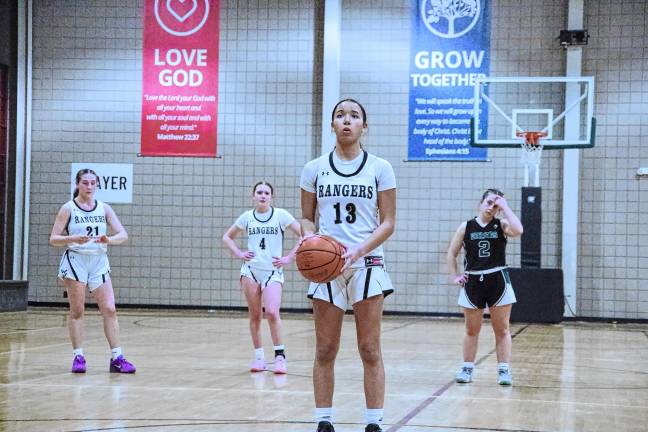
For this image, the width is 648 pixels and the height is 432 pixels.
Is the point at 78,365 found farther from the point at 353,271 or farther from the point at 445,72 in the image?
the point at 445,72

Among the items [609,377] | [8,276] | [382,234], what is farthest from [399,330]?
[382,234]

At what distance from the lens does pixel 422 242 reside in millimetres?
17484

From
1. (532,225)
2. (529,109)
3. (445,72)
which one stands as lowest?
(532,225)

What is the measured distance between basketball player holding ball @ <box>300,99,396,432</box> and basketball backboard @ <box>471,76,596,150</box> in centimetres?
1124

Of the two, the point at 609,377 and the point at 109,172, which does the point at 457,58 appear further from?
the point at 609,377

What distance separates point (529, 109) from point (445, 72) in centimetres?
165

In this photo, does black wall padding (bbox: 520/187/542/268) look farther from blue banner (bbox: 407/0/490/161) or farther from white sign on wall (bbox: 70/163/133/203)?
white sign on wall (bbox: 70/163/133/203)

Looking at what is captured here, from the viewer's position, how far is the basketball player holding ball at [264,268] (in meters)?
8.79

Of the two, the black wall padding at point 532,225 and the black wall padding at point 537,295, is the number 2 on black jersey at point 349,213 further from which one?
the black wall padding at point 532,225

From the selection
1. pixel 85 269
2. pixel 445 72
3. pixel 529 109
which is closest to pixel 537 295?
pixel 529 109

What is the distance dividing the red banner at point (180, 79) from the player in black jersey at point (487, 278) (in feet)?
33.9

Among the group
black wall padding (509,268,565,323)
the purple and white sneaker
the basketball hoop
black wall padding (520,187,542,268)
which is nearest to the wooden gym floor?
the purple and white sneaker

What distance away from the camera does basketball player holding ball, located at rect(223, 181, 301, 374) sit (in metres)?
8.79

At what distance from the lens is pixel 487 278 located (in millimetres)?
8203
